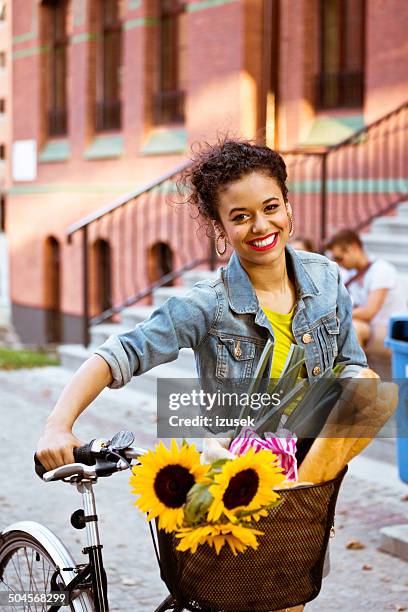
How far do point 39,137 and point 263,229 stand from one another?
59.9ft

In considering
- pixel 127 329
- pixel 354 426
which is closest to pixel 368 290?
pixel 127 329

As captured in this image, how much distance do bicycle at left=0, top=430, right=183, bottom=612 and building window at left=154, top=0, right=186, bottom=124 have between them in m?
13.5

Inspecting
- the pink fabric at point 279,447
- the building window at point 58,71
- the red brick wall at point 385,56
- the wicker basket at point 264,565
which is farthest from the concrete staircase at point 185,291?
the building window at point 58,71

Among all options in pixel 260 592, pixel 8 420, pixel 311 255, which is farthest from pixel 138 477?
pixel 8 420

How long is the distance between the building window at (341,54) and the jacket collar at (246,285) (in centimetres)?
1048

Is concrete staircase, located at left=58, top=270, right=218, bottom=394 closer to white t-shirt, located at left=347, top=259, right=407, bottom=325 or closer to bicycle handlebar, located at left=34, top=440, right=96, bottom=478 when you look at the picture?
white t-shirt, located at left=347, top=259, right=407, bottom=325

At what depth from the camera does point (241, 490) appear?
2117mm

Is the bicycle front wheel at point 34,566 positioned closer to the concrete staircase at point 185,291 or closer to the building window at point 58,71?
the concrete staircase at point 185,291

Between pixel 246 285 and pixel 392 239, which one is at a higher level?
pixel 246 285

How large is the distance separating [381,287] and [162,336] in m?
5.61

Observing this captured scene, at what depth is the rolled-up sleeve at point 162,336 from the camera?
256cm

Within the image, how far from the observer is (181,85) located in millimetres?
16312

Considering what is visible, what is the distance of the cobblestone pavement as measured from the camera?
5.00m

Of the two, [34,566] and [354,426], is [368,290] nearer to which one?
[34,566]
